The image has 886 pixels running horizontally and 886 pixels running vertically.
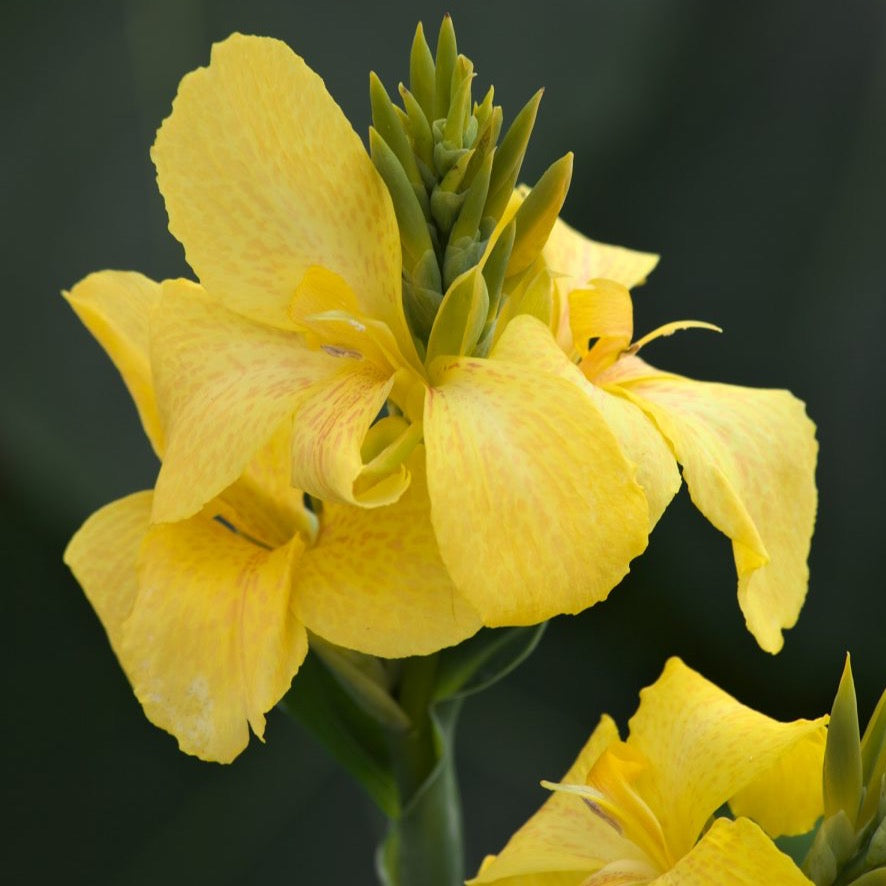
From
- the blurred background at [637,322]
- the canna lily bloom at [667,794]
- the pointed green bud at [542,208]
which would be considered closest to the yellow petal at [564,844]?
the canna lily bloom at [667,794]

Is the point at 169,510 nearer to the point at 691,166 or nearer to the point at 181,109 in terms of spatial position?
the point at 181,109

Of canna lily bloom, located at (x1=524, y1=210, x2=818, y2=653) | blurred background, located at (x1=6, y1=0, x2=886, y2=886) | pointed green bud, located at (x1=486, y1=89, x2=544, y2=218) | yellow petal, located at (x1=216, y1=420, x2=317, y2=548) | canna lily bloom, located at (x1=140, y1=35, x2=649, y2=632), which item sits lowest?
blurred background, located at (x1=6, y1=0, x2=886, y2=886)

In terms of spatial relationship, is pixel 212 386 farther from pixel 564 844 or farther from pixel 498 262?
pixel 564 844

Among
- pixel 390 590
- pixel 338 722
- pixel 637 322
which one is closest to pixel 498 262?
pixel 390 590

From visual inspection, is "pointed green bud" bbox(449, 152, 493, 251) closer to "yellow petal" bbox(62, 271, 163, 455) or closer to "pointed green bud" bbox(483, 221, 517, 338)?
"pointed green bud" bbox(483, 221, 517, 338)

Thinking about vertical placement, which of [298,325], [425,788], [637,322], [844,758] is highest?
[298,325]

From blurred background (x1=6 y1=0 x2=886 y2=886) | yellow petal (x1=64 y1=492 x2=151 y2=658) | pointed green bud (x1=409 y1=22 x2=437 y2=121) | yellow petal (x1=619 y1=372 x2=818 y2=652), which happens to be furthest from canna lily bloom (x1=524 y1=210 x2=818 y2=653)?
blurred background (x1=6 y1=0 x2=886 y2=886)
